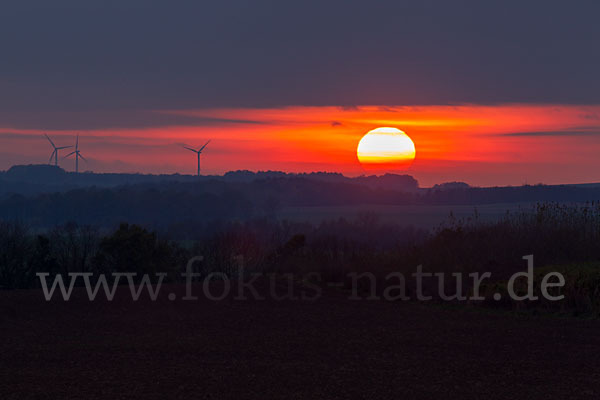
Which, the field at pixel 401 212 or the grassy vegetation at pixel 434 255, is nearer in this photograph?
the grassy vegetation at pixel 434 255

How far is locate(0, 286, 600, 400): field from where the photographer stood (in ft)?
28.8

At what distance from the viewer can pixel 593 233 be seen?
20.2 metres

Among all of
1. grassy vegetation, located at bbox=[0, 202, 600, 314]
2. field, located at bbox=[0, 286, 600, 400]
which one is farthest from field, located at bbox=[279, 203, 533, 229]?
field, located at bbox=[0, 286, 600, 400]

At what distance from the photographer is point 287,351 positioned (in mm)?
10867

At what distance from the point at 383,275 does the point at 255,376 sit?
942 cm

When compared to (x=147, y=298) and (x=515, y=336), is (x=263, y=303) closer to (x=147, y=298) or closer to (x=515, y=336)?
(x=147, y=298)

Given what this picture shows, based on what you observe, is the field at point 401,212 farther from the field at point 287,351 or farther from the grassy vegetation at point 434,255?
Answer: the field at point 287,351

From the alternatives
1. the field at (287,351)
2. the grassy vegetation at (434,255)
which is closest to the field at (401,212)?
the grassy vegetation at (434,255)

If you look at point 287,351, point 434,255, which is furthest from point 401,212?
point 287,351

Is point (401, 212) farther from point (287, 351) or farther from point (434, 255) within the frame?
point (287, 351)

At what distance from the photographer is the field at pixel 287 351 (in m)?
8.79

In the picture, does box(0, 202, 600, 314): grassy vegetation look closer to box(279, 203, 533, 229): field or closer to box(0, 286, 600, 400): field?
box(0, 286, 600, 400): field

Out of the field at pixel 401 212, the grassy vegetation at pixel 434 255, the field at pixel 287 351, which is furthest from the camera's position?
the field at pixel 401 212

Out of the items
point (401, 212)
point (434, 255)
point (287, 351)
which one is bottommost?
point (287, 351)
